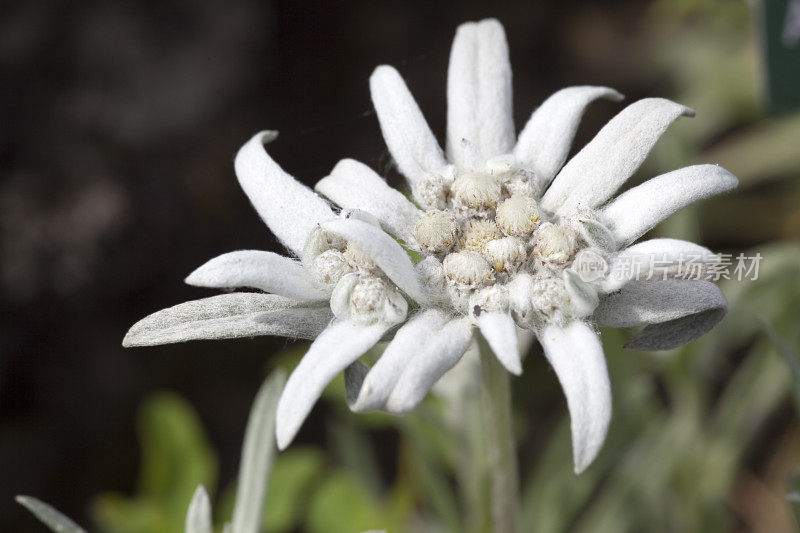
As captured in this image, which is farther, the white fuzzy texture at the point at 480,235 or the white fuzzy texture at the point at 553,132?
the white fuzzy texture at the point at 553,132

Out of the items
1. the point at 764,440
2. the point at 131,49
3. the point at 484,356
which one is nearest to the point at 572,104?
the point at 484,356

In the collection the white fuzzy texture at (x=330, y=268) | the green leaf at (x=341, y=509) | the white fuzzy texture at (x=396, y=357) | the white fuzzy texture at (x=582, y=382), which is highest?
the white fuzzy texture at (x=330, y=268)

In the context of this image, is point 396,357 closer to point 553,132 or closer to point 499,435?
point 499,435

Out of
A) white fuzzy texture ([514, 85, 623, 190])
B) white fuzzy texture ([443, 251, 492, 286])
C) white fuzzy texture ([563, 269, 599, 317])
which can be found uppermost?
white fuzzy texture ([514, 85, 623, 190])

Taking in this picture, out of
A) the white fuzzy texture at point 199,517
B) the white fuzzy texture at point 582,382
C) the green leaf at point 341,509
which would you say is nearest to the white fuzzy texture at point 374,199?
the white fuzzy texture at point 582,382

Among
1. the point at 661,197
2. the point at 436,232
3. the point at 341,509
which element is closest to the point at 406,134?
the point at 436,232

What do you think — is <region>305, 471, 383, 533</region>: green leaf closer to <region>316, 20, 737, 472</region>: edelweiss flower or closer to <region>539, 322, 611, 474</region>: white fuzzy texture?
<region>316, 20, 737, 472</region>: edelweiss flower

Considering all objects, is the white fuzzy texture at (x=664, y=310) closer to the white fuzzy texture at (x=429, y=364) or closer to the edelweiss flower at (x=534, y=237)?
the edelweiss flower at (x=534, y=237)

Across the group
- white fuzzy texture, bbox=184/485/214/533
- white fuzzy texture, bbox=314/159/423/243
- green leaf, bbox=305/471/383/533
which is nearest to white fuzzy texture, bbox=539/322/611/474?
white fuzzy texture, bbox=314/159/423/243

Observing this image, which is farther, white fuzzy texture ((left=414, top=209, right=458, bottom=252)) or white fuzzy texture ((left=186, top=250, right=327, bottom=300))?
white fuzzy texture ((left=414, top=209, right=458, bottom=252))
